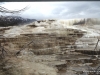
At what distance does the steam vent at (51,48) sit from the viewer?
9.34 feet

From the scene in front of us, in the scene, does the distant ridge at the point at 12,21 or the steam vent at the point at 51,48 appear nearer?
the steam vent at the point at 51,48

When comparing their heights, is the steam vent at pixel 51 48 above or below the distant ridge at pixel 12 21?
below

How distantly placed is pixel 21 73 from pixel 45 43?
0.52m

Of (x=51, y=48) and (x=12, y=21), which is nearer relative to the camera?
(x=51, y=48)

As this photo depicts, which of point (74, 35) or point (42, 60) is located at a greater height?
point (74, 35)

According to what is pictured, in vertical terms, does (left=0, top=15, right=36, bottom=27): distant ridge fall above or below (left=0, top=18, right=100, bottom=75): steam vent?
above

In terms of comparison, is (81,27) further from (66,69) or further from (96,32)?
(66,69)

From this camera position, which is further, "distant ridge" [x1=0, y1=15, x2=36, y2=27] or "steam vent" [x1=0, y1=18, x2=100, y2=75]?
"distant ridge" [x1=0, y1=15, x2=36, y2=27]

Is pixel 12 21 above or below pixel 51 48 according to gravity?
above

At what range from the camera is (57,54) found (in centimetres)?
294

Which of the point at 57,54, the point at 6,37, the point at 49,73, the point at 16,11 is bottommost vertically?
the point at 49,73

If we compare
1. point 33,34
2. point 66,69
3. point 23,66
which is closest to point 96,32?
point 66,69

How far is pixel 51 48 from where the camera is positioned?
297cm

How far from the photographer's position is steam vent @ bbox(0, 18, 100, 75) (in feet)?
9.34
